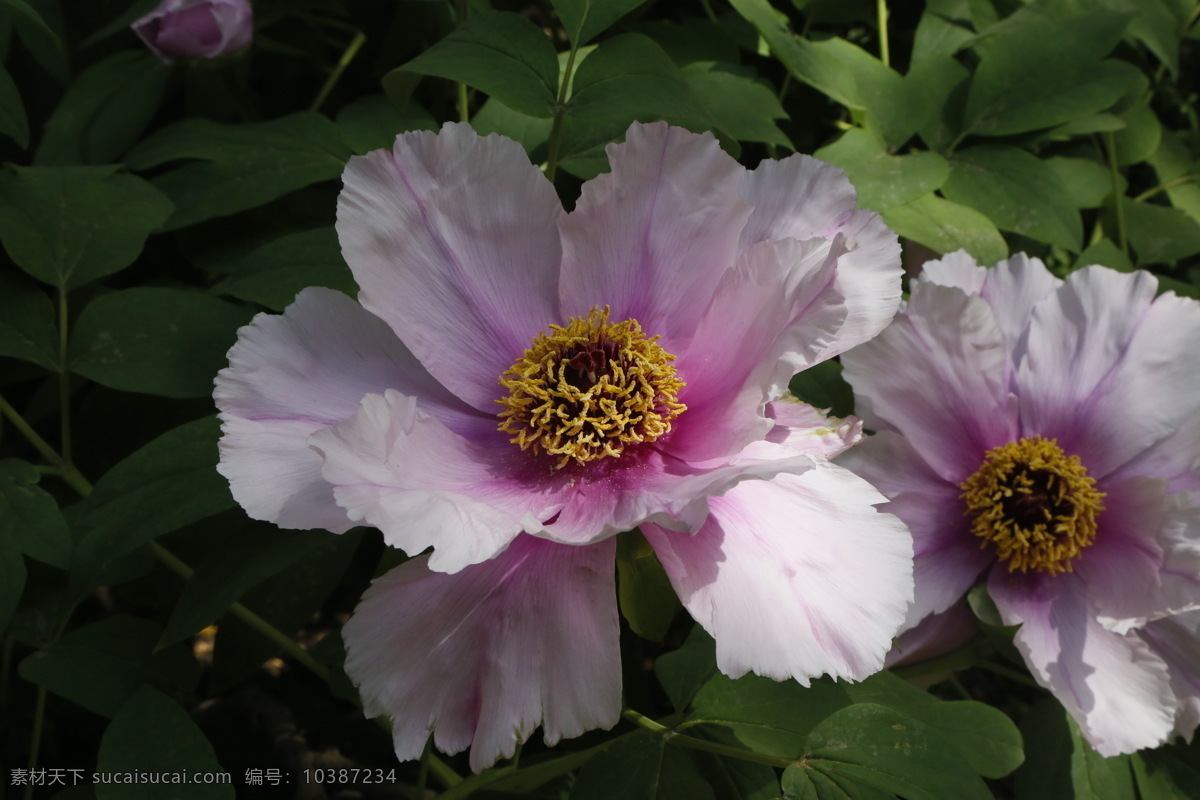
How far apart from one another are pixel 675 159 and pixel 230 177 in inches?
23.4

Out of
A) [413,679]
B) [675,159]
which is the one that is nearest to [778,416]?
[675,159]

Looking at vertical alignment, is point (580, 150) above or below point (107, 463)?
above

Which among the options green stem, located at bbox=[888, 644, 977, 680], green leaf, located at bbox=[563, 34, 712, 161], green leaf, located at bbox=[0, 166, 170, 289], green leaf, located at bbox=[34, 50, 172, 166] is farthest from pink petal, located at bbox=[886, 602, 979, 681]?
green leaf, located at bbox=[34, 50, 172, 166]

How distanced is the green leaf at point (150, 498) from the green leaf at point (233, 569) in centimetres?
4

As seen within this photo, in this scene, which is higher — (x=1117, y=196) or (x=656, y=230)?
(x=656, y=230)

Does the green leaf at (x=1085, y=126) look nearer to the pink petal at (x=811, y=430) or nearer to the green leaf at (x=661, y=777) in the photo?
the pink petal at (x=811, y=430)

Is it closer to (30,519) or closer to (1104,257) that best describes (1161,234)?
(1104,257)

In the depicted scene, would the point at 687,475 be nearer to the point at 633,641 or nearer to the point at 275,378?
the point at 275,378

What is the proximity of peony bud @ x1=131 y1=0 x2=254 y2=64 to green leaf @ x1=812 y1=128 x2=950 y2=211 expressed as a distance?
76 cm

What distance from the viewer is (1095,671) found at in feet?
3.34

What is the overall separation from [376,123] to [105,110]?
1.22 ft

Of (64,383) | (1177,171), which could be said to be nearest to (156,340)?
(64,383)

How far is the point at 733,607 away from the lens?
720 millimetres

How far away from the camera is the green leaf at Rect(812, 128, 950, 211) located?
1.21 meters
